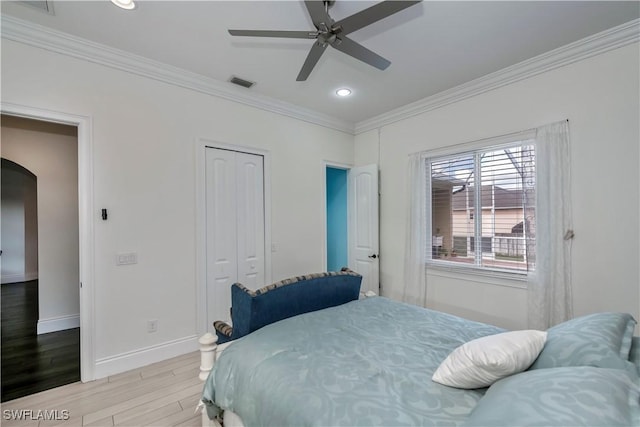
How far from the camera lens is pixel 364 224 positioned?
424 centimetres

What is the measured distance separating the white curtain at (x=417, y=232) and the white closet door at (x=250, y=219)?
1929 mm

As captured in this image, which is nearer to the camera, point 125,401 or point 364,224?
point 125,401

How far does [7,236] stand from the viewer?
670 centimetres

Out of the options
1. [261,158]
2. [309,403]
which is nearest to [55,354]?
[261,158]

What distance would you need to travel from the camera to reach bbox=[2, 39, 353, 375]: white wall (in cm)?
240

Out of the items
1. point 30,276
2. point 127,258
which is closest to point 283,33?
point 127,258

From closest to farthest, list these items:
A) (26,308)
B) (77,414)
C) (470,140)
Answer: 1. (77,414)
2. (470,140)
3. (26,308)

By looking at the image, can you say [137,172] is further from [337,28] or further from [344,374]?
[344,374]

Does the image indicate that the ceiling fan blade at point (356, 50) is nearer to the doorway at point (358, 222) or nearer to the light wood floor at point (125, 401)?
the doorway at point (358, 222)

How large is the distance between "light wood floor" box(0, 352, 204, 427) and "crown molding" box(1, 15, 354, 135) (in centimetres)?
281

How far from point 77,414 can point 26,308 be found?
12.6ft

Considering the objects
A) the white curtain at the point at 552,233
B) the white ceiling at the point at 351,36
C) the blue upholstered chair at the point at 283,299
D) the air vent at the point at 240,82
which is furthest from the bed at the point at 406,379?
the air vent at the point at 240,82

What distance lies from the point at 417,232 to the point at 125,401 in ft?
11.0

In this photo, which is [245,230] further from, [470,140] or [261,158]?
[470,140]
